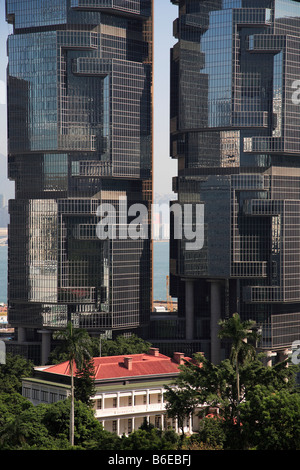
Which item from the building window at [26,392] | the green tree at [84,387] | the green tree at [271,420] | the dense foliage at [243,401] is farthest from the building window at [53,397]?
the green tree at [271,420]

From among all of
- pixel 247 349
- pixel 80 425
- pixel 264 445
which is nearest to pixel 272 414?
pixel 264 445

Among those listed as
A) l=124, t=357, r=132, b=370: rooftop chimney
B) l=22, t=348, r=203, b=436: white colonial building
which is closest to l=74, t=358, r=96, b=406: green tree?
l=22, t=348, r=203, b=436: white colonial building

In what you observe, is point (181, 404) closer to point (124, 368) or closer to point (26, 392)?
point (124, 368)

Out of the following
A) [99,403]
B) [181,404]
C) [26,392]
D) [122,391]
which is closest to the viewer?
[181,404]

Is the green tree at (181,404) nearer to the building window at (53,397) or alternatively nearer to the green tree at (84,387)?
the green tree at (84,387)

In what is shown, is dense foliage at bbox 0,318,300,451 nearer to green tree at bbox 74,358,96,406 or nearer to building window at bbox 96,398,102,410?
green tree at bbox 74,358,96,406

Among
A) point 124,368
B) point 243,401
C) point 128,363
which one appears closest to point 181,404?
point 243,401

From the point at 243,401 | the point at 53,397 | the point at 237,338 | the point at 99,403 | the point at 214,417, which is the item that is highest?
the point at 237,338
